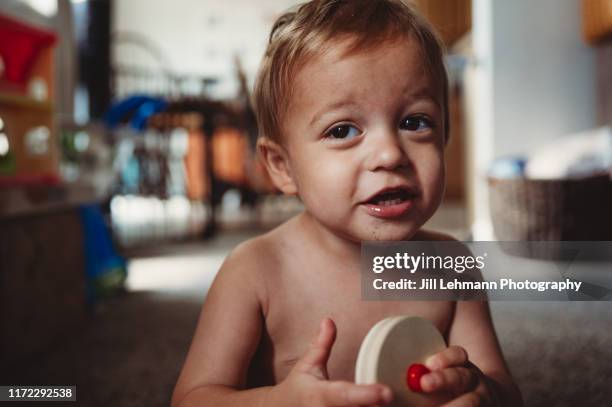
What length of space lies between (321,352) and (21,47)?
86cm

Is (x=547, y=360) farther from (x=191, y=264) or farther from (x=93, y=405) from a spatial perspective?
(x=191, y=264)

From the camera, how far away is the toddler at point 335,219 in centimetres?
33

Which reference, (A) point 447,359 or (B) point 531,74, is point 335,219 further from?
(B) point 531,74

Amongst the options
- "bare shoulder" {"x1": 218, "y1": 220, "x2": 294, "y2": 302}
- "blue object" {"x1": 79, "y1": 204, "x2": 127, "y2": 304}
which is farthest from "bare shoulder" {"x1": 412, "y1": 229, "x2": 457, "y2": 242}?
"blue object" {"x1": 79, "y1": 204, "x2": 127, "y2": 304}

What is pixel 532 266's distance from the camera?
0.36 meters

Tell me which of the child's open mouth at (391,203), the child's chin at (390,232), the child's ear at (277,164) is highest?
the child's ear at (277,164)

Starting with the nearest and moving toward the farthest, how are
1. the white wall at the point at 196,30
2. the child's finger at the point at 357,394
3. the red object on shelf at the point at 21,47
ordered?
the child's finger at the point at 357,394
the red object on shelf at the point at 21,47
the white wall at the point at 196,30

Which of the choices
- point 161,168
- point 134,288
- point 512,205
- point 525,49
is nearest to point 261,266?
point 512,205

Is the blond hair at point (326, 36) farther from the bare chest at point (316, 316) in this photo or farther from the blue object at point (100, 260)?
the blue object at point (100, 260)

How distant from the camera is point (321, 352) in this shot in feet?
0.96

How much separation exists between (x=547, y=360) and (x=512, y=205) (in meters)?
0.28

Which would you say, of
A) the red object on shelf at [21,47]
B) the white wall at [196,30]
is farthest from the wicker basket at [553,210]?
the white wall at [196,30]

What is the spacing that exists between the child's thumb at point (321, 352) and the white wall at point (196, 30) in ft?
7.94

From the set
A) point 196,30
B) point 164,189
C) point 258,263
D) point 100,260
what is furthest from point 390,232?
point 196,30
